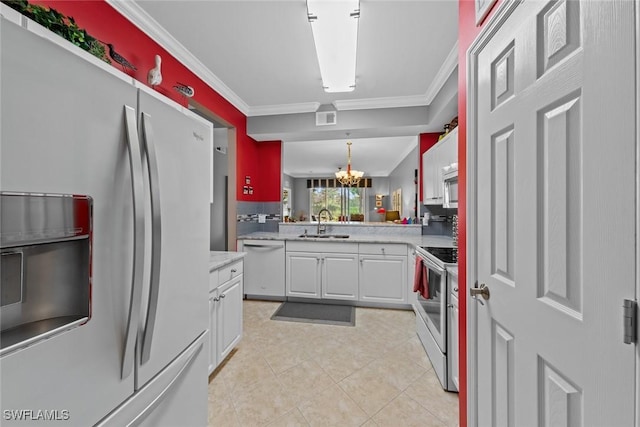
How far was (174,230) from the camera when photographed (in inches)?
39.8

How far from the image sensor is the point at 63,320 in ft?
2.11

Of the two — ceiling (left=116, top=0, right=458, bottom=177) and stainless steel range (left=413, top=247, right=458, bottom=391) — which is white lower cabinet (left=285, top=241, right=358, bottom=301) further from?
ceiling (left=116, top=0, right=458, bottom=177)

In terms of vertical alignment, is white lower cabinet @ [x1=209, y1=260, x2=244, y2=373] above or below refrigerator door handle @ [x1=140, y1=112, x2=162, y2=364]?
below

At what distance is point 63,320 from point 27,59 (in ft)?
1.92

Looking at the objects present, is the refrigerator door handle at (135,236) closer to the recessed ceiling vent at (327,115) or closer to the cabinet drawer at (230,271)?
the cabinet drawer at (230,271)

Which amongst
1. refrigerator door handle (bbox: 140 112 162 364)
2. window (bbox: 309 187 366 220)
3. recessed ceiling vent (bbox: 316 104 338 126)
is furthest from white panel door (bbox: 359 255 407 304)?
window (bbox: 309 187 366 220)

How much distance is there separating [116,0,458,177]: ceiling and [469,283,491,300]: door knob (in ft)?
6.32


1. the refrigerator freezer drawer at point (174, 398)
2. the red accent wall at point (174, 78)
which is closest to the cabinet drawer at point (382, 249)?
the red accent wall at point (174, 78)

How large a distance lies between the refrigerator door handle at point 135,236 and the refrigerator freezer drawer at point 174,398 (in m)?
0.12

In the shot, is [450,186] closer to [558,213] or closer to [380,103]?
[380,103]

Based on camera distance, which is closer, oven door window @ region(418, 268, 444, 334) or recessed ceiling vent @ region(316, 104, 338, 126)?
oven door window @ region(418, 268, 444, 334)

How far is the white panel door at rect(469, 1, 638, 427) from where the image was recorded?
1.83 ft

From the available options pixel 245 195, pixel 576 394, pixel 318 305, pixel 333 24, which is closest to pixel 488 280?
pixel 576 394

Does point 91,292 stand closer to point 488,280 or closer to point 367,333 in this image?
point 488,280
